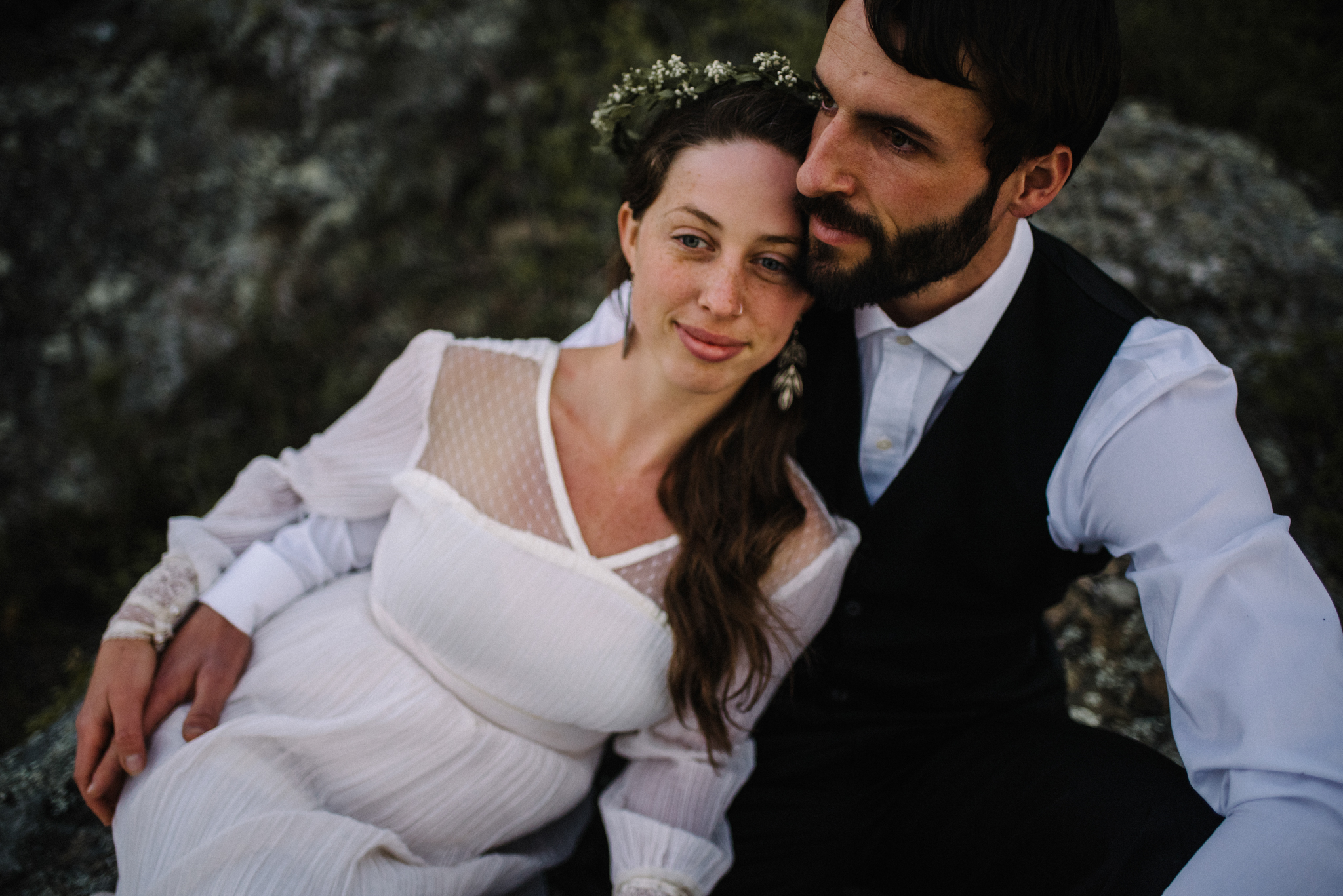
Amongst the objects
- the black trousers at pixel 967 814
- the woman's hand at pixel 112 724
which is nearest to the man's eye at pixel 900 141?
the black trousers at pixel 967 814

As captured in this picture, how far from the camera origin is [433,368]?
6.75ft

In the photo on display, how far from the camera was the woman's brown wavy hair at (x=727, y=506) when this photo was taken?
1.80 metres

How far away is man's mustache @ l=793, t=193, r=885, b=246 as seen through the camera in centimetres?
167

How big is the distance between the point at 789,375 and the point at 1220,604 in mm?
968

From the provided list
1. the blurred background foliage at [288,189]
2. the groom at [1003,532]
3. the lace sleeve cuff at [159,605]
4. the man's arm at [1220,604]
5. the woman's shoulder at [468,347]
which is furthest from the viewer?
the blurred background foliage at [288,189]

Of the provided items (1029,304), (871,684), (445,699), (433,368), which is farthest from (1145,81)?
(445,699)

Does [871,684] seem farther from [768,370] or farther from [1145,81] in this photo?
[1145,81]

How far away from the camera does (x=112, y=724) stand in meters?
1.81

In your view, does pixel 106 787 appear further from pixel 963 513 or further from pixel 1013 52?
pixel 1013 52

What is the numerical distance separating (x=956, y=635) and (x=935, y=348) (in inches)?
28.0

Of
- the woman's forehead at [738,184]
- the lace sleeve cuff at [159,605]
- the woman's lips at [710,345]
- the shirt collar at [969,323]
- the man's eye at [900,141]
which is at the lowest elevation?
the lace sleeve cuff at [159,605]

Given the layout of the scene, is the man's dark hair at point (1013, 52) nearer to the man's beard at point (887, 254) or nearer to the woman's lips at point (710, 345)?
the man's beard at point (887, 254)

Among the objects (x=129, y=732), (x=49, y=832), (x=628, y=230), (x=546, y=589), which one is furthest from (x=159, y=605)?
(x=628, y=230)

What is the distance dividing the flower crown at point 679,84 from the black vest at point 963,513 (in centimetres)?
56
